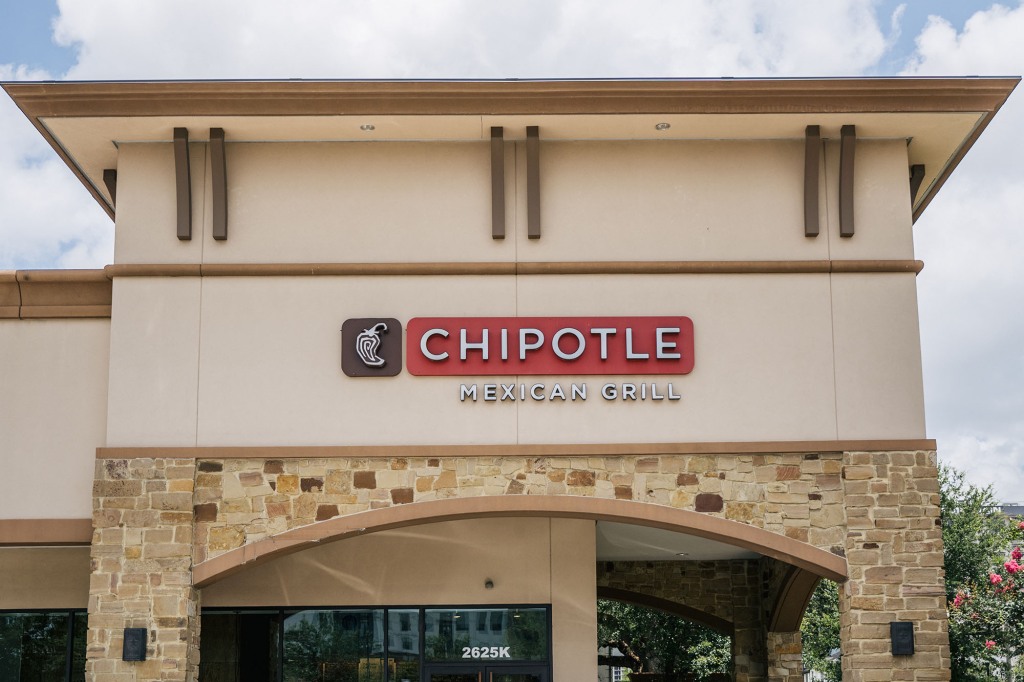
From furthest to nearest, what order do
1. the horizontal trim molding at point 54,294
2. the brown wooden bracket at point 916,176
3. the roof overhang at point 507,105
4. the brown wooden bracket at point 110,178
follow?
1. the brown wooden bracket at point 110,178
2. the brown wooden bracket at point 916,176
3. the horizontal trim molding at point 54,294
4. the roof overhang at point 507,105

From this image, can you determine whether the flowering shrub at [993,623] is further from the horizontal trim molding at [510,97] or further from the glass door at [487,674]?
the horizontal trim molding at [510,97]

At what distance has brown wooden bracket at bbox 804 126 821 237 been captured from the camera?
13.8 m

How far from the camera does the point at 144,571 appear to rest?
13047 mm

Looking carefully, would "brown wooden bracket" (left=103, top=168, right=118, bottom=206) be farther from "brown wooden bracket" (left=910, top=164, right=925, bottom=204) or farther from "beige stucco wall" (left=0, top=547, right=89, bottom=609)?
"brown wooden bracket" (left=910, top=164, right=925, bottom=204)

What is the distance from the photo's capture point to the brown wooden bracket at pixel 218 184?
13.8m

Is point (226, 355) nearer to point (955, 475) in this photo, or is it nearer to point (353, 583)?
A: point (353, 583)

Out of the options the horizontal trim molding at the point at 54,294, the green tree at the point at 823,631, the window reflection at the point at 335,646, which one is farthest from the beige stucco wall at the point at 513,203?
the green tree at the point at 823,631

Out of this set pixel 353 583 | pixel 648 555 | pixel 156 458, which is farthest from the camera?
pixel 648 555

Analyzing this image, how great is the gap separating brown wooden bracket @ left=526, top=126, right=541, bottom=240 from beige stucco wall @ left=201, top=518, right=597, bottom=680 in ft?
13.5

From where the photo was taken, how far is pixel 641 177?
552 inches

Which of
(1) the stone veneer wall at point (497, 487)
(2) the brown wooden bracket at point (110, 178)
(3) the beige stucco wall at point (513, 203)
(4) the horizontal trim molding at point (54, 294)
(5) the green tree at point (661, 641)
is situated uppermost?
(2) the brown wooden bracket at point (110, 178)

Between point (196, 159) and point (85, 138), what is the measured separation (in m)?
1.32

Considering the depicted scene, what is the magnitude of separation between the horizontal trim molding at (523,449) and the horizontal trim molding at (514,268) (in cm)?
196

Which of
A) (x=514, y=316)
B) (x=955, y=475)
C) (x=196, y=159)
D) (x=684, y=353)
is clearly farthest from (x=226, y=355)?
(x=955, y=475)
